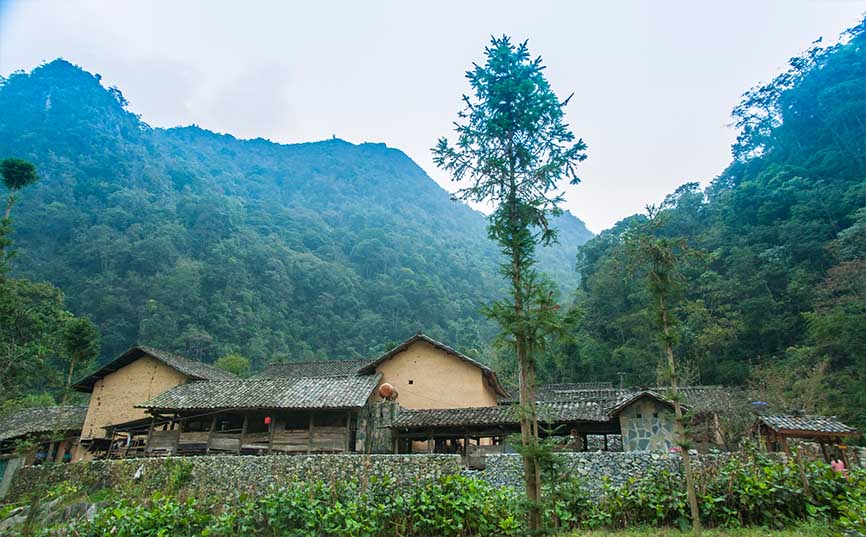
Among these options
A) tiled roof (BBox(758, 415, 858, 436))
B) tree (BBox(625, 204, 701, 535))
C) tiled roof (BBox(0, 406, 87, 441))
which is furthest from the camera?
tiled roof (BBox(0, 406, 87, 441))

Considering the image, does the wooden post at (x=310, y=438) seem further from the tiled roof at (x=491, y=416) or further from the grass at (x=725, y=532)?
the grass at (x=725, y=532)

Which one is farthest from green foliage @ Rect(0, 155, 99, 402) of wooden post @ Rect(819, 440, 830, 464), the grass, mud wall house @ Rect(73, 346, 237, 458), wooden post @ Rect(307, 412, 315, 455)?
wooden post @ Rect(819, 440, 830, 464)

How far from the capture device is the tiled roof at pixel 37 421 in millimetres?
25375

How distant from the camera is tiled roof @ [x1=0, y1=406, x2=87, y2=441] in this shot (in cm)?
2538

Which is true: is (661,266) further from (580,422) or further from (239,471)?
(239,471)

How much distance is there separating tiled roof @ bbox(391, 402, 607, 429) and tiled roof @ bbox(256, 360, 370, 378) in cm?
1295

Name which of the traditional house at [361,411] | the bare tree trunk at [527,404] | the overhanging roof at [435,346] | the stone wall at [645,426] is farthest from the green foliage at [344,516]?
the overhanging roof at [435,346]

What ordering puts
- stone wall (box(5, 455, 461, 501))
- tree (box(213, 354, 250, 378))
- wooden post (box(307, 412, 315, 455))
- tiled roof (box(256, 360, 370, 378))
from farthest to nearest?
tree (box(213, 354, 250, 378)) < tiled roof (box(256, 360, 370, 378)) < wooden post (box(307, 412, 315, 455)) < stone wall (box(5, 455, 461, 501))

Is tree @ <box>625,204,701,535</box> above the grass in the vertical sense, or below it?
above

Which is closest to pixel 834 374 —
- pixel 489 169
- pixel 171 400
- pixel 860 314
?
pixel 860 314

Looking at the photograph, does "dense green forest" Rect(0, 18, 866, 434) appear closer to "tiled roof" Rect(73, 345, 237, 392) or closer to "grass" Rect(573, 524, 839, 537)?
"tiled roof" Rect(73, 345, 237, 392)

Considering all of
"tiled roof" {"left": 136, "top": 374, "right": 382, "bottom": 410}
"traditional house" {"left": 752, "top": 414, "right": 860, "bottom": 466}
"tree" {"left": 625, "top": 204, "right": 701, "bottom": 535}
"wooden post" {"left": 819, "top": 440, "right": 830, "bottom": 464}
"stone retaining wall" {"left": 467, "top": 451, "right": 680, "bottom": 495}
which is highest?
"tree" {"left": 625, "top": 204, "right": 701, "bottom": 535}

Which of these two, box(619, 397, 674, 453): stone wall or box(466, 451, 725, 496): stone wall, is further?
box(619, 397, 674, 453): stone wall

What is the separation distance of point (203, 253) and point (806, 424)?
65071 millimetres
